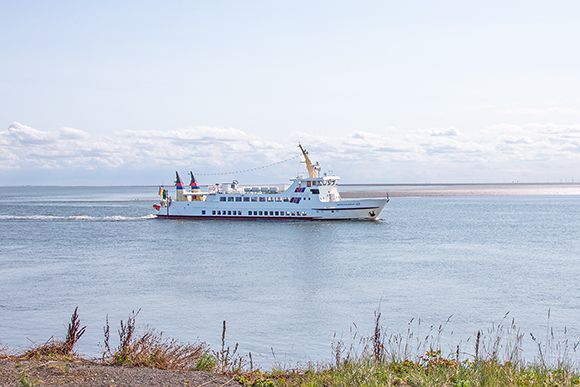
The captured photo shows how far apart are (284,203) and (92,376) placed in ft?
214

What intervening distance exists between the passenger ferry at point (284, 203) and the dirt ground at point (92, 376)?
204 ft

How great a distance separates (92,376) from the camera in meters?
9.25

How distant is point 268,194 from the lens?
7644 centimetres

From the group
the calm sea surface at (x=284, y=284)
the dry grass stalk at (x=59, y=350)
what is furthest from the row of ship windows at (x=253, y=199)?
the dry grass stalk at (x=59, y=350)

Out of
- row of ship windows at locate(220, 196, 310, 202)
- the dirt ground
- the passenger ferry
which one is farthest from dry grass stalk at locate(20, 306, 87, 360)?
row of ship windows at locate(220, 196, 310, 202)

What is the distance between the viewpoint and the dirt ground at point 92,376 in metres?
8.98

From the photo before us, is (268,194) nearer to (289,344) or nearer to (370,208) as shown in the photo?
(370,208)

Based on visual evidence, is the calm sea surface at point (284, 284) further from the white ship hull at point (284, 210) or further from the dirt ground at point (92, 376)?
the white ship hull at point (284, 210)

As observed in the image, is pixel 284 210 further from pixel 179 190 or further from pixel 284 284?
pixel 284 284

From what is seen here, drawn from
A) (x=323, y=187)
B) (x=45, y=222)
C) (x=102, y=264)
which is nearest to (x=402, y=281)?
(x=102, y=264)

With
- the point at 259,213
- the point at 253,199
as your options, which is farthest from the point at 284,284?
the point at 253,199

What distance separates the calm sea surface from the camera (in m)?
19.8

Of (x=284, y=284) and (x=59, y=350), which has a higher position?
(x=59, y=350)

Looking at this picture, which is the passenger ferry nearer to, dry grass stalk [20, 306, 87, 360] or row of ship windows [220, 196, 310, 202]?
row of ship windows [220, 196, 310, 202]
